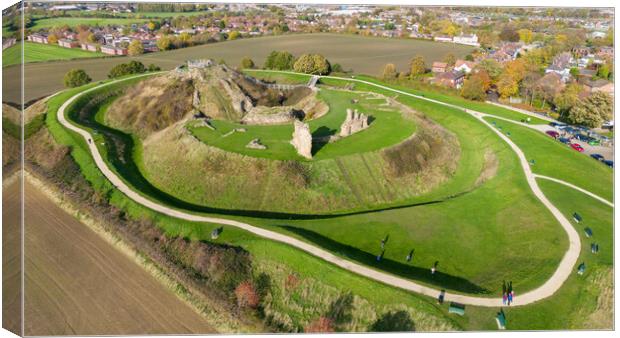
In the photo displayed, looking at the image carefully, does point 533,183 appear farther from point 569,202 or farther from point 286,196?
point 286,196

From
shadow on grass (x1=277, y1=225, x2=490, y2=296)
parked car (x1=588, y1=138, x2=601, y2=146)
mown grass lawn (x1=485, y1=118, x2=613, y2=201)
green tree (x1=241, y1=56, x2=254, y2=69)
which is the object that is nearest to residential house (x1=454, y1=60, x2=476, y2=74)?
mown grass lawn (x1=485, y1=118, x2=613, y2=201)

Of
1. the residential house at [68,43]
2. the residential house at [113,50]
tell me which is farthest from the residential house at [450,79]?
the residential house at [68,43]

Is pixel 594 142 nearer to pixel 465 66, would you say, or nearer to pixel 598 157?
pixel 598 157

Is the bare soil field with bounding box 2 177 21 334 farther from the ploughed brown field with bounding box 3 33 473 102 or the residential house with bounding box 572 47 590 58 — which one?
the residential house with bounding box 572 47 590 58

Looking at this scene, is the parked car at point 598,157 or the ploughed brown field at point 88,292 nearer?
the ploughed brown field at point 88,292

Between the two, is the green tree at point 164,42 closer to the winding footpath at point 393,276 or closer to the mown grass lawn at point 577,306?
the winding footpath at point 393,276

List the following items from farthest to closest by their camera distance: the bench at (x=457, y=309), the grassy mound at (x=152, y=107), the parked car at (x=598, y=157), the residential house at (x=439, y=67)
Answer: the residential house at (x=439, y=67) → the grassy mound at (x=152, y=107) → the parked car at (x=598, y=157) → the bench at (x=457, y=309)

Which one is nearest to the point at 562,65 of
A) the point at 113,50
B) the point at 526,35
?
the point at 526,35

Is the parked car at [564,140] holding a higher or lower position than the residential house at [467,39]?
lower
